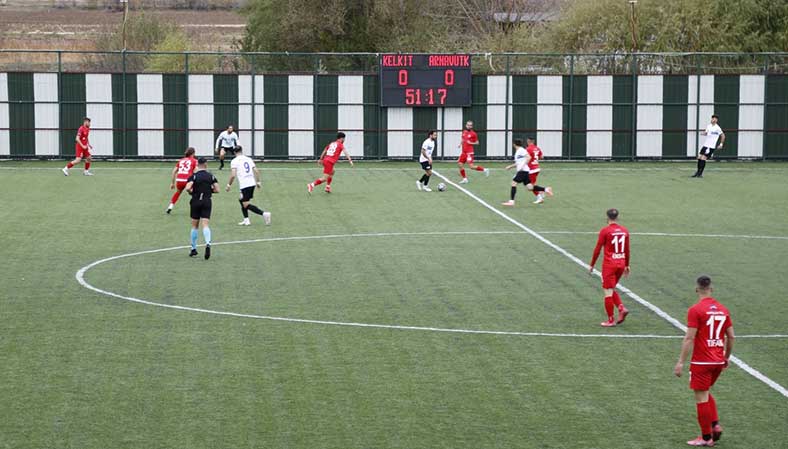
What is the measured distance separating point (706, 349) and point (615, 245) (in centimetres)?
537

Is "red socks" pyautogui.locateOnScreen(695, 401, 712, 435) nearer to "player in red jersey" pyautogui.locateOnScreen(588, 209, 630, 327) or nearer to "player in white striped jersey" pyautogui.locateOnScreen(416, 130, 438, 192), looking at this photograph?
"player in red jersey" pyautogui.locateOnScreen(588, 209, 630, 327)

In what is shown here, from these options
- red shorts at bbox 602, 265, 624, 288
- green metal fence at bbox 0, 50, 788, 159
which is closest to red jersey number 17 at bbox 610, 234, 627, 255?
red shorts at bbox 602, 265, 624, 288

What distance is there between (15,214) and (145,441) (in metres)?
20.4

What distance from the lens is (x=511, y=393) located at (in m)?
13.0

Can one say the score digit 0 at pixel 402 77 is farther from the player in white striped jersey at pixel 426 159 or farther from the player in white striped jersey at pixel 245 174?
the player in white striped jersey at pixel 245 174

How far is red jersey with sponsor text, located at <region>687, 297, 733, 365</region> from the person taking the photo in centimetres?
1087

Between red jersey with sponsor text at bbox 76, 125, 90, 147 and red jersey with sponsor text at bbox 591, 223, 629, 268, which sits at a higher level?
red jersey with sponsor text at bbox 76, 125, 90, 147

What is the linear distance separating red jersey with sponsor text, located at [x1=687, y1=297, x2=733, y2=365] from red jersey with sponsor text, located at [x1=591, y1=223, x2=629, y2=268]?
526 cm

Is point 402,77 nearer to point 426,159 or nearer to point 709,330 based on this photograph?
point 426,159

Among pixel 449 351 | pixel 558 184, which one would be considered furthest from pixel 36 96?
pixel 449 351

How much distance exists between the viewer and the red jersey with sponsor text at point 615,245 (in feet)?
53.3

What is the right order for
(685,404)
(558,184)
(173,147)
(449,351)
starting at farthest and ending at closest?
(173,147) → (558,184) → (449,351) → (685,404)

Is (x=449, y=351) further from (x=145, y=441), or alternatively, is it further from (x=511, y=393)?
(x=145, y=441)

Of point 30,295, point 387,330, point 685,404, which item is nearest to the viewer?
point 685,404
